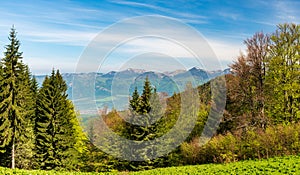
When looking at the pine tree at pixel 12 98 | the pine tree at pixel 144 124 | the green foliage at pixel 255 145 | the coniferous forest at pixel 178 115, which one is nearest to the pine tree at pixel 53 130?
the coniferous forest at pixel 178 115

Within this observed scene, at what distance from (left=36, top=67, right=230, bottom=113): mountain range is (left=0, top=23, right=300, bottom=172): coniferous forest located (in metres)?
1.63

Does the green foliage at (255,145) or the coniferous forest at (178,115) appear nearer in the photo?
the green foliage at (255,145)

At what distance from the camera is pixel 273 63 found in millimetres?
31500

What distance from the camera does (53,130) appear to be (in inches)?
1574

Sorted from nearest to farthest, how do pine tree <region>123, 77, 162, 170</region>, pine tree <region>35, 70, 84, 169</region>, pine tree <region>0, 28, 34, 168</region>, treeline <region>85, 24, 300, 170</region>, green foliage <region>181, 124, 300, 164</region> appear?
green foliage <region>181, 124, 300, 164</region> < treeline <region>85, 24, 300, 170</region> < pine tree <region>0, 28, 34, 168</region> < pine tree <region>123, 77, 162, 170</region> < pine tree <region>35, 70, 84, 169</region>

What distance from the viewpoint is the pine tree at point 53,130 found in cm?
3956

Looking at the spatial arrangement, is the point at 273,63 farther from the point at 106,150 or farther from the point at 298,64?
the point at 106,150

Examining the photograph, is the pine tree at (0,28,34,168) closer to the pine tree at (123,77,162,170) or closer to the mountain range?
the mountain range

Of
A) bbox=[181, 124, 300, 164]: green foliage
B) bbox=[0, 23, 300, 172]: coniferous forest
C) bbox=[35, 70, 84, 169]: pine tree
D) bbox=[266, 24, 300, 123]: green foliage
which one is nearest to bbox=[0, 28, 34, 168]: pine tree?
bbox=[0, 23, 300, 172]: coniferous forest

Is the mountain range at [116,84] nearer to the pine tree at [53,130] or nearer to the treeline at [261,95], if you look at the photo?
the treeline at [261,95]

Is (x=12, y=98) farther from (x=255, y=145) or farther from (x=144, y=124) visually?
(x=255, y=145)

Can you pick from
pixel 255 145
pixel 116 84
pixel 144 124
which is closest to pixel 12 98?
pixel 116 84

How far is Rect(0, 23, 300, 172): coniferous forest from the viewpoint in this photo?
30844 millimetres

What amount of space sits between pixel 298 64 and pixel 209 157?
12573mm
